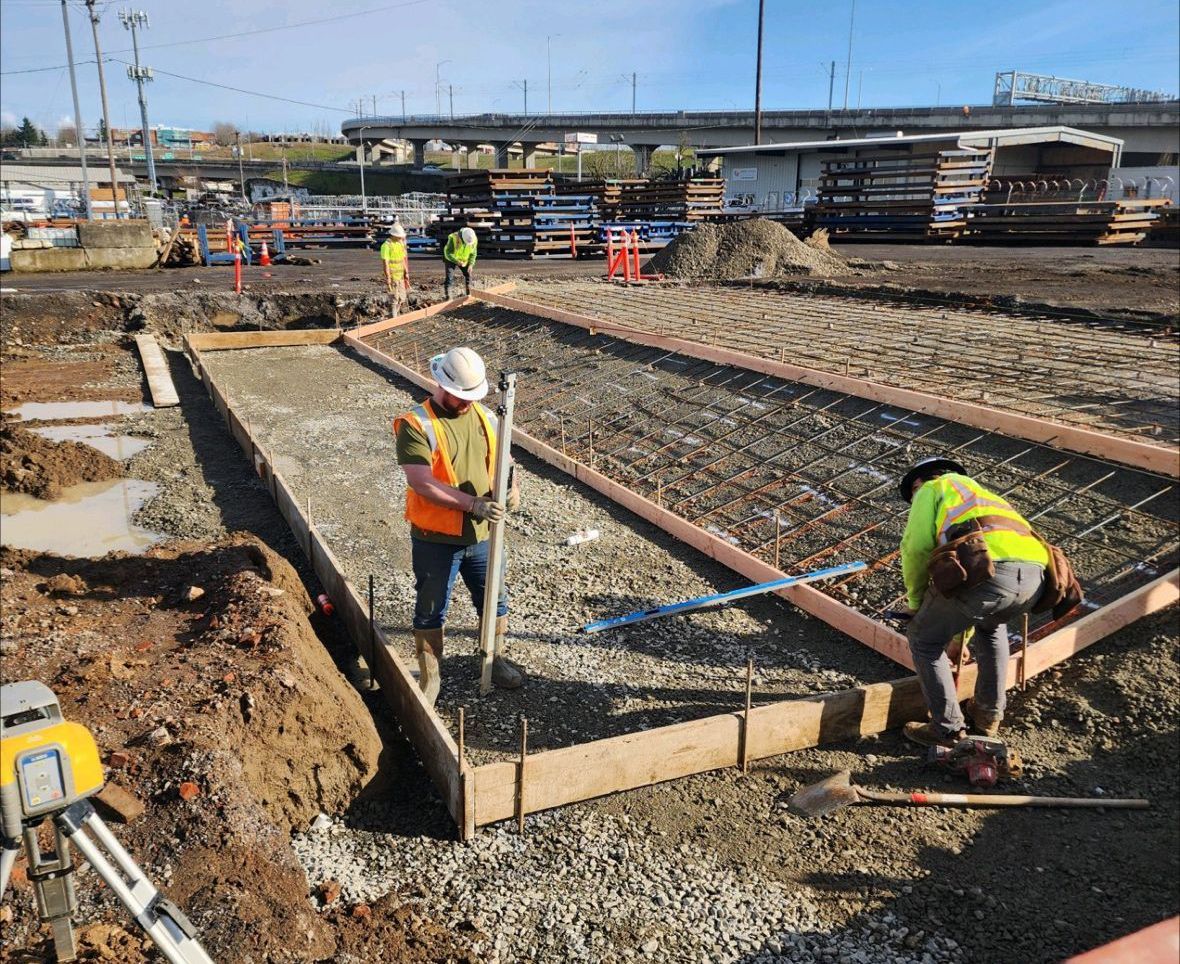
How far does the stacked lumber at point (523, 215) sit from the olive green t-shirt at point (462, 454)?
22426 mm

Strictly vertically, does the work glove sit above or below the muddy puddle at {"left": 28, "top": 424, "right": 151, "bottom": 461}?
above

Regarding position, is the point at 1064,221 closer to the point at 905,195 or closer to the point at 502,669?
the point at 905,195

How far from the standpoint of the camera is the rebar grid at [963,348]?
7.62 metres

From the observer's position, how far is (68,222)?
1427 inches

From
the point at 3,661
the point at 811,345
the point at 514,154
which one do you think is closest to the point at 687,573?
the point at 3,661

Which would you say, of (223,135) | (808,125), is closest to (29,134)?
(223,135)

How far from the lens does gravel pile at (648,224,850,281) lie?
19.0 m

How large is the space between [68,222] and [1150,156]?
4921 centimetres

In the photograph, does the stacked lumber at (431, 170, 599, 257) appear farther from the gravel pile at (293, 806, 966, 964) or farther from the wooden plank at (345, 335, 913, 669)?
the gravel pile at (293, 806, 966, 964)

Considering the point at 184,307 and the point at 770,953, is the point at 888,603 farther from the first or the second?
the point at 184,307

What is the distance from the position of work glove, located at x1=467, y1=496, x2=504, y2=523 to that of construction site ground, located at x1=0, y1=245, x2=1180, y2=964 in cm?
107

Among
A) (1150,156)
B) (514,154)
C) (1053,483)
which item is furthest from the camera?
(514,154)

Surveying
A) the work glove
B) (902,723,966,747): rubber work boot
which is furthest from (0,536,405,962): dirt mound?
(902,723,966,747): rubber work boot

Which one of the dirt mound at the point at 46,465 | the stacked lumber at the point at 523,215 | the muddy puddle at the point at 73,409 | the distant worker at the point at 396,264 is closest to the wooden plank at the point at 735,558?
the dirt mound at the point at 46,465
